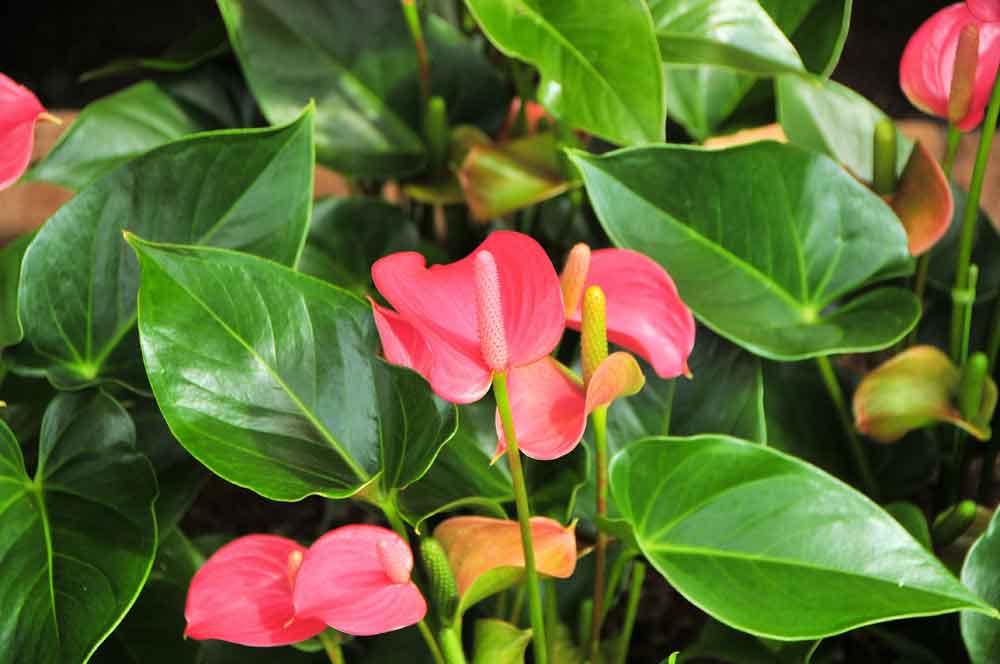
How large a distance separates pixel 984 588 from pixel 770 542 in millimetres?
137

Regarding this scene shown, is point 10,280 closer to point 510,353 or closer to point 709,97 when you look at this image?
point 510,353

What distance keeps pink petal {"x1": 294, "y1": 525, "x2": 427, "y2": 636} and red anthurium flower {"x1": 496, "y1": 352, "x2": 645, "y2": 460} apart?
77mm

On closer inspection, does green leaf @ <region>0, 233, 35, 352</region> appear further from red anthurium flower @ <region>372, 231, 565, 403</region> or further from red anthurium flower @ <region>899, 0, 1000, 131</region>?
red anthurium flower @ <region>899, 0, 1000, 131</region>

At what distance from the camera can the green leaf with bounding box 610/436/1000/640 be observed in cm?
50

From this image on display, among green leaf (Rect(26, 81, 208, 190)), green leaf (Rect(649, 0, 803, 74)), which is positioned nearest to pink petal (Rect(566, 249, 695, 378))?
green leaf (Rect(649, 0, 803, 74))

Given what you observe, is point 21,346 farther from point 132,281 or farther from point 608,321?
point 608,321

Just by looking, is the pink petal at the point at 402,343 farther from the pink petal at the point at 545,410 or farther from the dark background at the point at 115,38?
the dark background at the point at 115,38

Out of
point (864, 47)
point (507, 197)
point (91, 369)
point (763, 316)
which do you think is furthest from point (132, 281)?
point (864, 47)

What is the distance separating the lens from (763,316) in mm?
678

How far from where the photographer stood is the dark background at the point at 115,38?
5.49 ft

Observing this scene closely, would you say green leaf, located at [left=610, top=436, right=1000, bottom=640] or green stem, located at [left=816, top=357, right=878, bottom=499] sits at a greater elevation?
green leaf, located at [left=610, top=436, right=1000, bottom=640]

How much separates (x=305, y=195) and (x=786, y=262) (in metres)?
0.30

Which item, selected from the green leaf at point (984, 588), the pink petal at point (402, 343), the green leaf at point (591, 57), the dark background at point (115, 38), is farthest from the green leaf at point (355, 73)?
the dark background at point (115, 38)

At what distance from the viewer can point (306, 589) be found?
469mm
